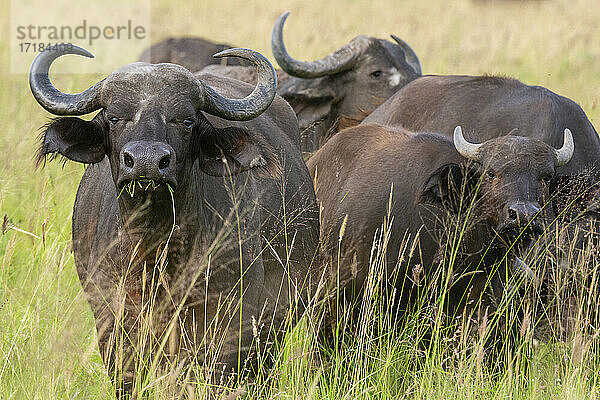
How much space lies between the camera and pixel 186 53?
39.2 feet

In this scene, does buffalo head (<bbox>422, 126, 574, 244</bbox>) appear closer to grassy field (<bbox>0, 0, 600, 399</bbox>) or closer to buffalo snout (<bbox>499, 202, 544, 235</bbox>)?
buffalo snout (<bbox>499, 202, 544, 235</bbox>)

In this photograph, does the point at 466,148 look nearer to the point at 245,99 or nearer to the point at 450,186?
the point at 450,186

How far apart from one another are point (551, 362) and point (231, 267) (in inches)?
76.9

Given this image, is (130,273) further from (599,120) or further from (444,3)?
(444,3)

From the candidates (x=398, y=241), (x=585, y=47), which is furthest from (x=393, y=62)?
Answer: (x=585, y=47)

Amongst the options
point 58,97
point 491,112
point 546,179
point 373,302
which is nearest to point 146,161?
point 58,97

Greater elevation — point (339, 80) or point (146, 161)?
point (146, 161)

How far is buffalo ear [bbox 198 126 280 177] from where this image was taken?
4.69 m

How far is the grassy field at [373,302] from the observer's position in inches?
172

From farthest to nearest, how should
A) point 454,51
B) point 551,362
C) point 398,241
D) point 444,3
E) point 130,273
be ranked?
point 444,3 < point 454,51 < point 398,241 < point 551,362 < point 130,273

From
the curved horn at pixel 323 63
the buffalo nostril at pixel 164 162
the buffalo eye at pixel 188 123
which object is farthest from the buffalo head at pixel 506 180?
the curved horn at pixel 323 63

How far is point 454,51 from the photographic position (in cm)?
1603

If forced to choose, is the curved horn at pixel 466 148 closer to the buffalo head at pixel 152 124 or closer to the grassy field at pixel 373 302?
the grassy field at pixel 373 302

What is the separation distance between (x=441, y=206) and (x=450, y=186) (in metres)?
0.17
